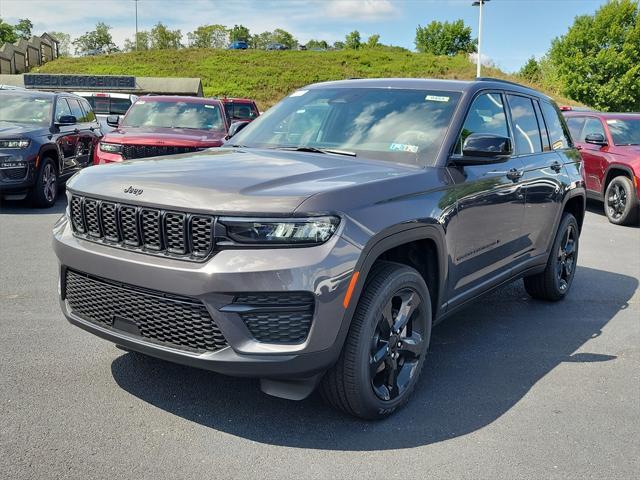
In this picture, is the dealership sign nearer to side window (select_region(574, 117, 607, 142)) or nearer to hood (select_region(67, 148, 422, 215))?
side window (select_region(574, 117, 607, 142))

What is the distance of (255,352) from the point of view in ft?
9.36

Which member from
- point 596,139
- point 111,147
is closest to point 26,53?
point 111,147

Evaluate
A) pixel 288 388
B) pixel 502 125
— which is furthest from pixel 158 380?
pixel 502 125

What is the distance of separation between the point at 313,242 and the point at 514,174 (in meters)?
2.30

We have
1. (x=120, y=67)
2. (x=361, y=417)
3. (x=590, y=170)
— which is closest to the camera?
(x=361, y=417)

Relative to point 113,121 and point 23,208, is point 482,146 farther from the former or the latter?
point 113,121

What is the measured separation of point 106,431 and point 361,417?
1265 mm

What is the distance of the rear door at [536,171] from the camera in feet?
16.2

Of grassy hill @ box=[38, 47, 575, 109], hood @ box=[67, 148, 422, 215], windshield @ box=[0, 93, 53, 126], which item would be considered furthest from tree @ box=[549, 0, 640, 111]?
hood @ box=[67, 148, 422, 215]

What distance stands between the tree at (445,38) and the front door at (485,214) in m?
103

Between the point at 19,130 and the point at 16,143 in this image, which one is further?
the point at 19,130

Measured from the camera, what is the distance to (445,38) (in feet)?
342

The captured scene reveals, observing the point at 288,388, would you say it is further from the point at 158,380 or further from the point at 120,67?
the point at 120,67

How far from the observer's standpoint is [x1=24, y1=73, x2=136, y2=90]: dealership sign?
27.0 m
